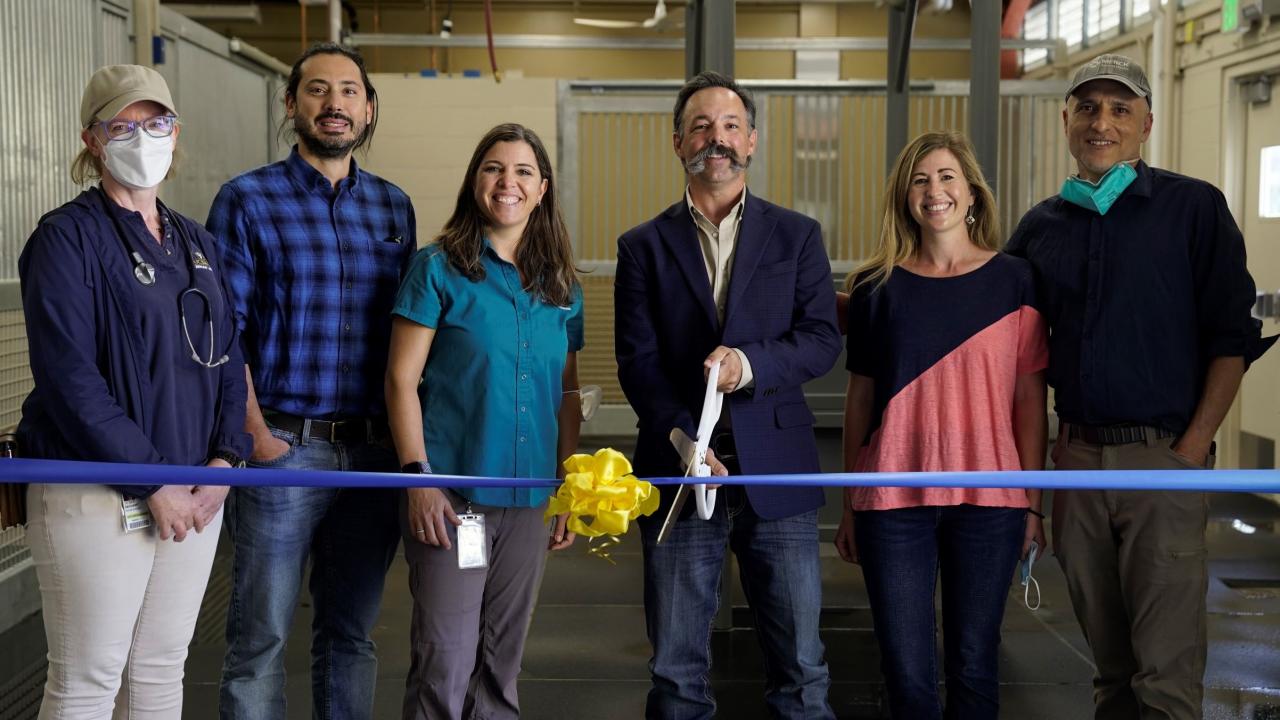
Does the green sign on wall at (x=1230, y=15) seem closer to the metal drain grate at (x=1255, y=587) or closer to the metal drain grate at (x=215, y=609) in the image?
the metal drain grate at (x=1255, y=587)

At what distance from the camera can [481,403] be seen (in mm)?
2354

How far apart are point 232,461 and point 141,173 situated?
569mm

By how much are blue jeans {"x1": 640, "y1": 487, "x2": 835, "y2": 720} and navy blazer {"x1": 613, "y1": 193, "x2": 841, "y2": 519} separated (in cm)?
7

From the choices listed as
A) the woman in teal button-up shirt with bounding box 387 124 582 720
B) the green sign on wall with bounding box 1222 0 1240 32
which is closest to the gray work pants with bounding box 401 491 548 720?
the woman in teal button-up shirt with bounding box 387 124 582 720

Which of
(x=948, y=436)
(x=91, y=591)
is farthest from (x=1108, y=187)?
(x=91, y=591)

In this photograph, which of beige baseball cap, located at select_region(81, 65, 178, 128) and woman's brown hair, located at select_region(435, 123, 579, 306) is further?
woman's brown hair, located at select_region(435, 123, 579, 306)

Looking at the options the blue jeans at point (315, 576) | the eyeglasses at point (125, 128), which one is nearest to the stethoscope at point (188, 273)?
the eyeglasses at point (125, 128)

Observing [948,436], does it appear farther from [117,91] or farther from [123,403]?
[117,91]

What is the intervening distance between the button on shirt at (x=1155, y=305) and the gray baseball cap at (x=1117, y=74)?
0.69ft

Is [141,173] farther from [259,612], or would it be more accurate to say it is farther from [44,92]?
[44,92]

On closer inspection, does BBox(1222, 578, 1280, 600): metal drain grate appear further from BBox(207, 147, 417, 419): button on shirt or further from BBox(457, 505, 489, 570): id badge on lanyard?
BBox(207, 147, 417, 419): button on shirt

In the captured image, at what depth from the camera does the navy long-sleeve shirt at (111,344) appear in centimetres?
199

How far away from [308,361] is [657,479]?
0.81 m

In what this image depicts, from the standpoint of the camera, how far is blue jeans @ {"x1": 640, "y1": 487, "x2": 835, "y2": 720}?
242cm
